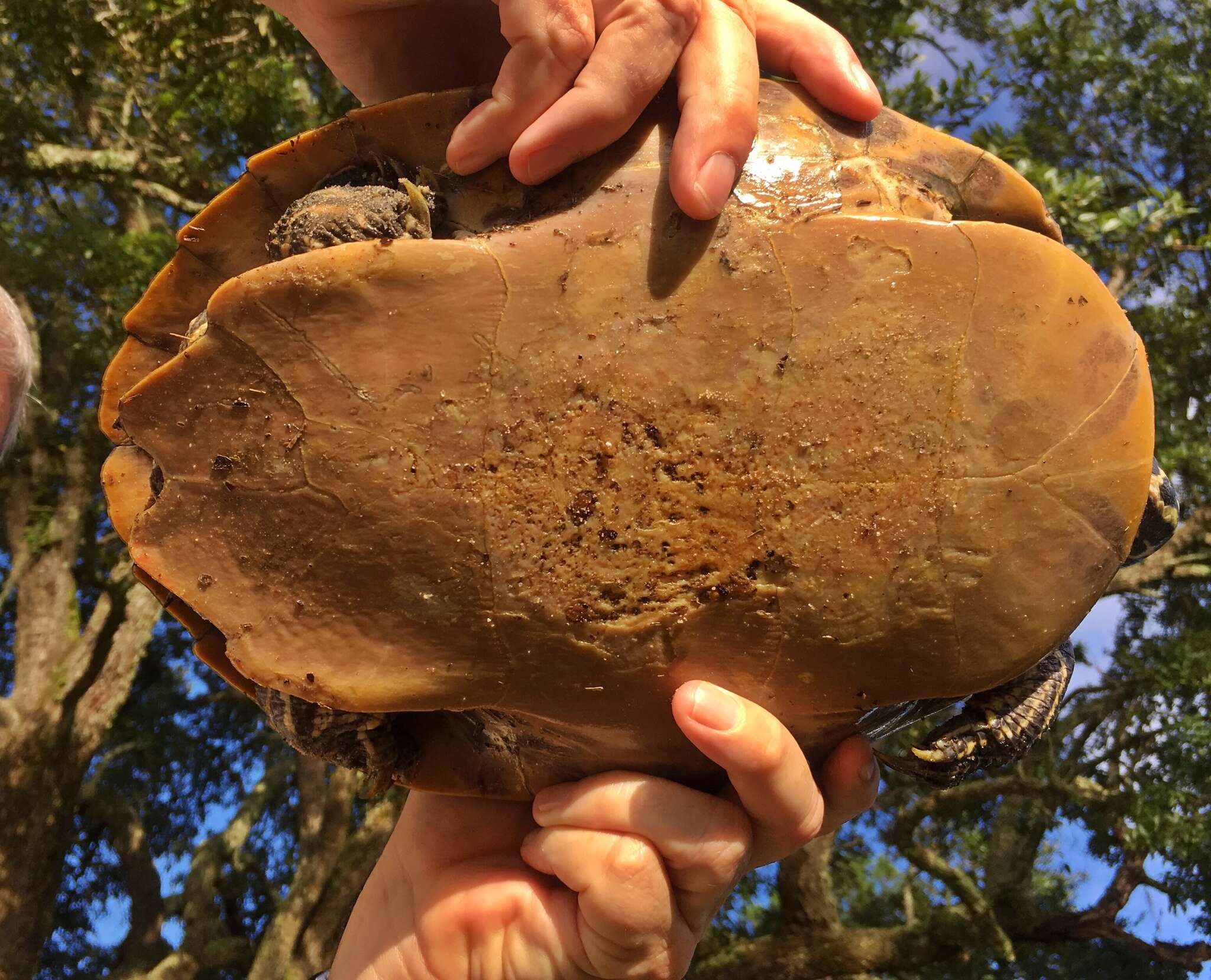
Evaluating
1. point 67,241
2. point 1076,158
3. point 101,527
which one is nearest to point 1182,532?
point 1076,158

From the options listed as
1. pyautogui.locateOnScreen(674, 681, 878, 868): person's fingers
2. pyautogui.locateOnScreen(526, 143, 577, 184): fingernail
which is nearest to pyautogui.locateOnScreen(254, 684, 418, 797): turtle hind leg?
pyautogui.locateOnScreen(674, 681, 878, 868): person's fingers

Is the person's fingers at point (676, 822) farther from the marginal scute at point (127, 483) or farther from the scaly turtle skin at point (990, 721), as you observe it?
the marginal scute at point (127, 483)

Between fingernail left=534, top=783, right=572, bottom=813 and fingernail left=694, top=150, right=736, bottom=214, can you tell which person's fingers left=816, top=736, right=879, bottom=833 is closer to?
fingernail left=534, top=783, right=572, bottom=813

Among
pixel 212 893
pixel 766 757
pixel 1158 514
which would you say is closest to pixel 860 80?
pixel 1158 514

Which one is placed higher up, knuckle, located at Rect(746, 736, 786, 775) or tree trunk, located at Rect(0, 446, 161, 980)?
tree trunk, located at Rect(0, 446, 161, 980)

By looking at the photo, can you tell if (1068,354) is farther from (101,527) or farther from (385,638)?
(101,527)

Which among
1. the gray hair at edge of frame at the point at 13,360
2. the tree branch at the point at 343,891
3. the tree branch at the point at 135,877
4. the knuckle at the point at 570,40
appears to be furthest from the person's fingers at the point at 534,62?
the tree branch at the point at 135,877
